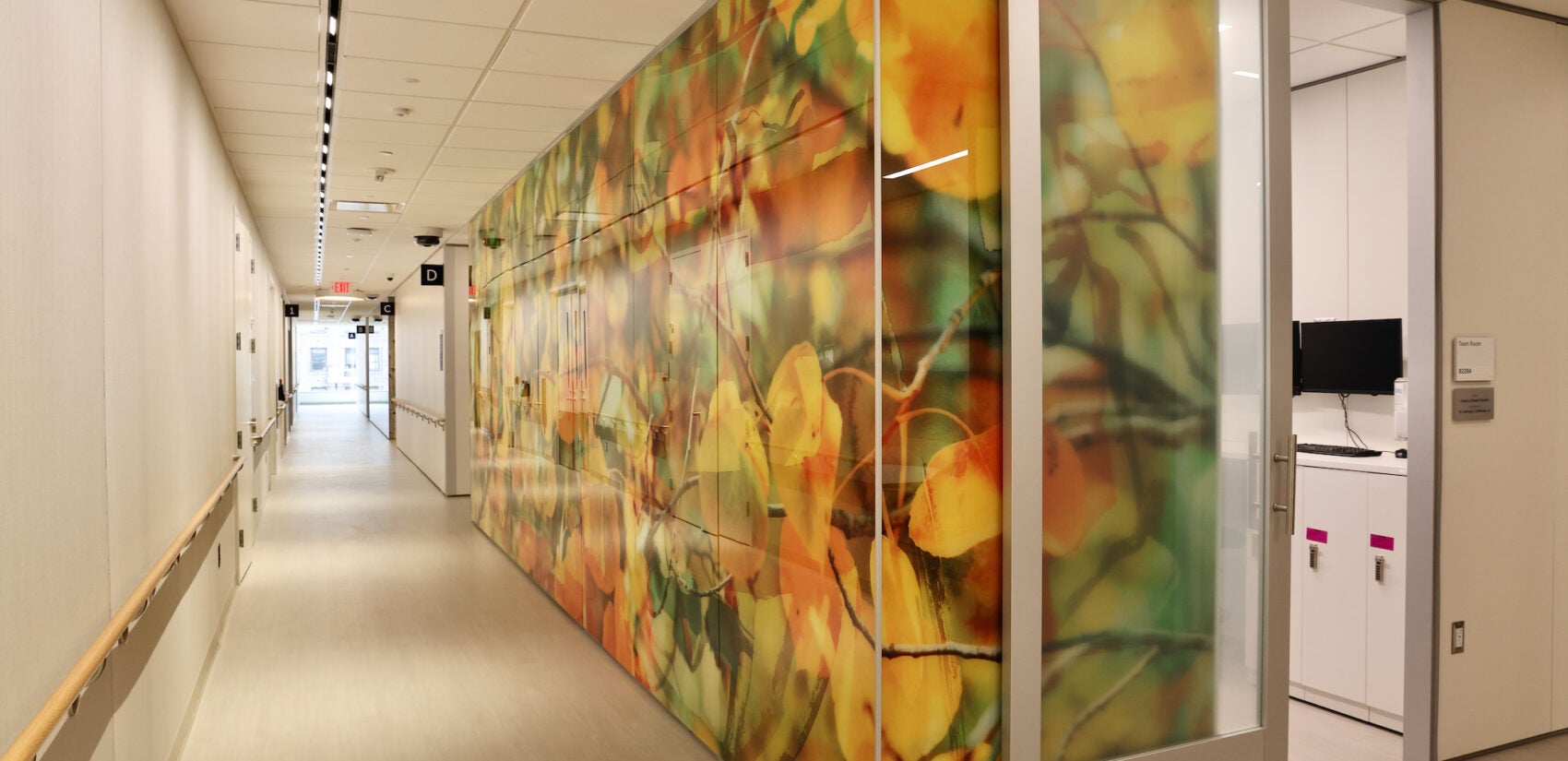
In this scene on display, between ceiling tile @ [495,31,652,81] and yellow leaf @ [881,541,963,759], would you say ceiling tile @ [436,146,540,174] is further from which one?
yellow leaf @ [881,541,963,759]

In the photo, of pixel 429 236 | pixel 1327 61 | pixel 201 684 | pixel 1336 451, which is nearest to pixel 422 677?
pixel 201 684

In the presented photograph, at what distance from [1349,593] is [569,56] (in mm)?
4528

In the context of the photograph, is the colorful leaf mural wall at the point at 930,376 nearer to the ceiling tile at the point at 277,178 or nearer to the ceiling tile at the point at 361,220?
the ceiling tile at the point at 277,178

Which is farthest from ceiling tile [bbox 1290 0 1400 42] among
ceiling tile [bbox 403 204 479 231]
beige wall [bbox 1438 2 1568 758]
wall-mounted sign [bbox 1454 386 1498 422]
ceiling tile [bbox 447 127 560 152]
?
ceiling tile [bbox 403 204 479 231]

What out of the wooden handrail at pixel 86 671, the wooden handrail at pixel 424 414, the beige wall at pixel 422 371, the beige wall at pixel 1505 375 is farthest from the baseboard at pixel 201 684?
the beige wall at pixel 422 371

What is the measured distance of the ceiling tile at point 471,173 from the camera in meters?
7.09

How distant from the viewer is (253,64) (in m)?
4.59

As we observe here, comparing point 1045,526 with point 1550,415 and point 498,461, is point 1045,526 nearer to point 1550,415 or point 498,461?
point 1550,415

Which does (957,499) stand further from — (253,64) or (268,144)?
(268,144)

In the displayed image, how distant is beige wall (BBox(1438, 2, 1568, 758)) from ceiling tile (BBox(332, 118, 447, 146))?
5.29m

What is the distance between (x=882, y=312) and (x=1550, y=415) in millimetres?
3451

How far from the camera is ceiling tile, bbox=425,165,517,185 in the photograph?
7086mm

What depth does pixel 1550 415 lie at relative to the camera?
4.20 metres

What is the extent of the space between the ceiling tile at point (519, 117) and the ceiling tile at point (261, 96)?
2.67 feet
